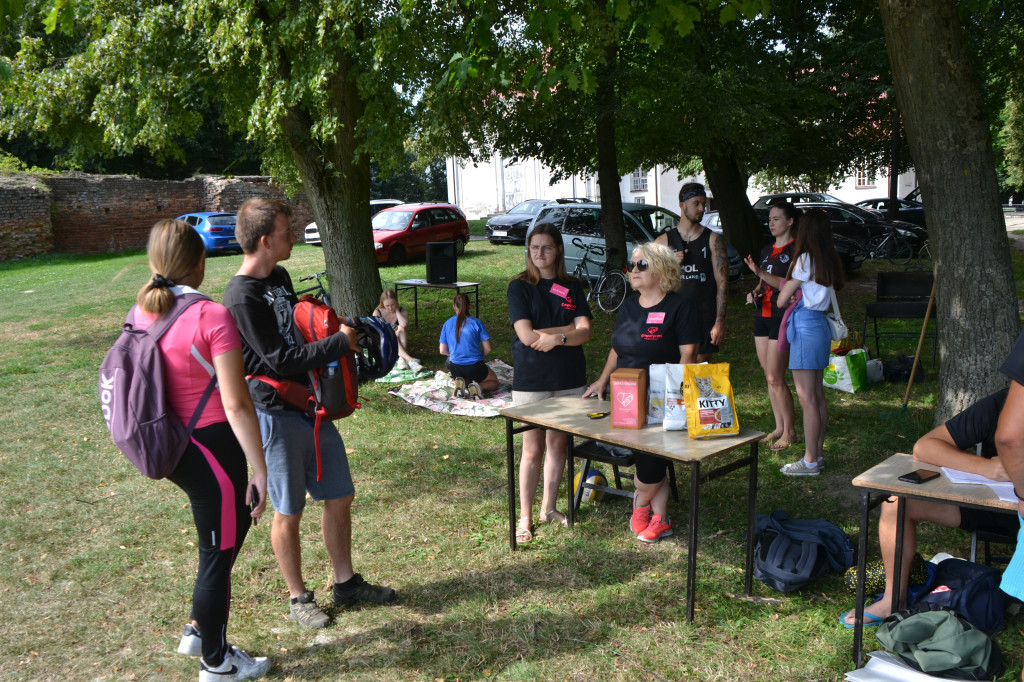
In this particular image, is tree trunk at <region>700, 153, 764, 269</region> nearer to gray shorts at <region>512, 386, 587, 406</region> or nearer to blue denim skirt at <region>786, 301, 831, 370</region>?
blue denim skirt at <region>786, 301, 831, 370</region>

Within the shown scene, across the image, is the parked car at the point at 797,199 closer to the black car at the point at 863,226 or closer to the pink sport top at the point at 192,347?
the black car at the point at 863,226

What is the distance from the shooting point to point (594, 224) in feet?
52.7

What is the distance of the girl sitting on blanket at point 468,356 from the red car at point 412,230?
1127 cm

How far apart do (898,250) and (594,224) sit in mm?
7346

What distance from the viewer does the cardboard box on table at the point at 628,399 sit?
13.2 ft

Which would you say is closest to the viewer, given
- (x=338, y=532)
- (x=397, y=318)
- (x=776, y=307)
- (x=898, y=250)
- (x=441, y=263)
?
(x=338, y=532)

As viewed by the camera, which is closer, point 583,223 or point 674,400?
point 674,400

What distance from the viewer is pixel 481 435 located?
712cm

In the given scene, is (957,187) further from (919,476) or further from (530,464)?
(530,464)

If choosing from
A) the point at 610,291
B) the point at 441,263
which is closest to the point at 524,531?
the point at 441,263

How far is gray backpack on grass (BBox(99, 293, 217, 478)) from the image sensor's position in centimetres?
293

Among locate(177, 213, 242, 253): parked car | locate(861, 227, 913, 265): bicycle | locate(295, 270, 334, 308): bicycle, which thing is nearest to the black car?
locate(861, 227, 913, 265): bicycle

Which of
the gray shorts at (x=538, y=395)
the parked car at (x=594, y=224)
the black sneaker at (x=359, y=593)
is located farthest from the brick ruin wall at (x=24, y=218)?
the black sneaker at (x=359, y=593)

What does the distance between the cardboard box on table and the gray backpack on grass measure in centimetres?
203
